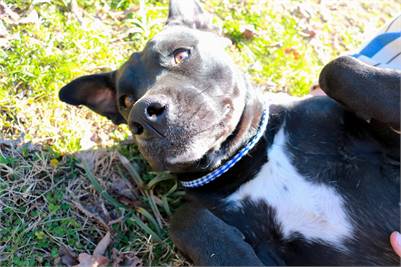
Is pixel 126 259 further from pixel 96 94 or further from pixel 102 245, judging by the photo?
pixel 96 94

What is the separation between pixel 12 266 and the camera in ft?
11.3

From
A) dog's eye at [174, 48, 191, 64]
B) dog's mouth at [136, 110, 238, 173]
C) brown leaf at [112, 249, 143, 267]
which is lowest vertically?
brown leaf at [112, 249, 143, 267]

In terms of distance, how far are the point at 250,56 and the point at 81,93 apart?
75.1 inches

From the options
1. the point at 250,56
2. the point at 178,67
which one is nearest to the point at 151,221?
the point at 178,67

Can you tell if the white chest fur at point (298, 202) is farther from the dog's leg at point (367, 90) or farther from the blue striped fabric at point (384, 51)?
the blue striped fabric at point (384, 51)

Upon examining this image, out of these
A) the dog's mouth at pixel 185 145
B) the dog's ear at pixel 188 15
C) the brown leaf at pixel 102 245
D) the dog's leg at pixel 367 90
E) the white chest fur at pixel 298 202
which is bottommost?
the brown leaf at pixel 102 245

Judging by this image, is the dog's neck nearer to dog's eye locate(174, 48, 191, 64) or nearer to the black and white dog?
the black and white dog

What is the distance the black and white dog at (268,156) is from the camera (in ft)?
9.57

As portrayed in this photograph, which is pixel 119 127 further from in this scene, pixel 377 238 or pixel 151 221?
pixel 377 238

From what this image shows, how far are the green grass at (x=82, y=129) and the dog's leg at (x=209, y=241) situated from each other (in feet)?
1.98

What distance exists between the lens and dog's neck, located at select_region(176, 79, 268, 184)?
3261 millimetres

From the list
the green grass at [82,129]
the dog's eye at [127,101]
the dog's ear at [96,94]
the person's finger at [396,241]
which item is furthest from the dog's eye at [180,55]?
the person's finger at [396,241]

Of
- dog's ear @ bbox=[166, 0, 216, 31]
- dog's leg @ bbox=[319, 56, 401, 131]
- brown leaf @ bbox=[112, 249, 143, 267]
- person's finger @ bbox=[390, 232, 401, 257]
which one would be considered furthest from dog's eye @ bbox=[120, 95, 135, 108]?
person's finger @ bbox=[390, 232, 401, 257]

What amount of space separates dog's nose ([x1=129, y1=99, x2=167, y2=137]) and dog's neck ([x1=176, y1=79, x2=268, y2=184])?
0.55 metres
